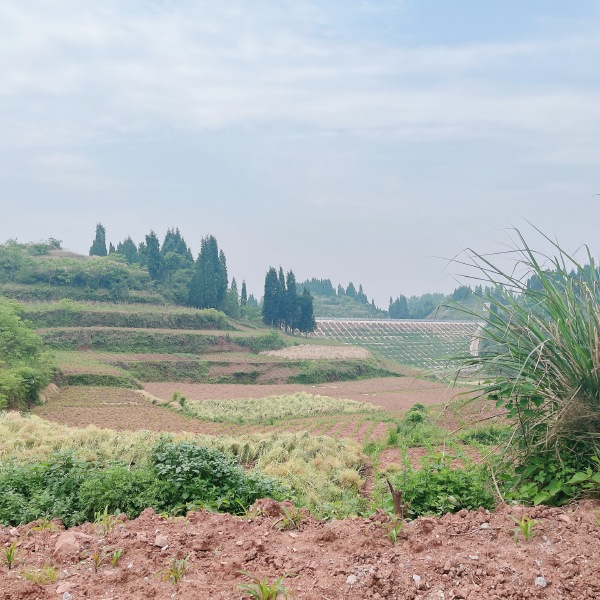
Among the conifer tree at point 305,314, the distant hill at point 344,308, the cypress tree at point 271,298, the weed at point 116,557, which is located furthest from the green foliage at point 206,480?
the distant hill at point 344,308

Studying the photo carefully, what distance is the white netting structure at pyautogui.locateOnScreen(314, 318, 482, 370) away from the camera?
208 ft

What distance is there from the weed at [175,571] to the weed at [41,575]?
25.6 inches

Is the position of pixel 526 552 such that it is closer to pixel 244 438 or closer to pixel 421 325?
pixel 244 438

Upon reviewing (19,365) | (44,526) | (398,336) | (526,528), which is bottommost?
(398,336)

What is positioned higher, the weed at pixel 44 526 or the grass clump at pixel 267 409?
the weed at pixel 44 526

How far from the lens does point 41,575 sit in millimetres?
3244

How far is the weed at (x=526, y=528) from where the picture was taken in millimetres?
3270

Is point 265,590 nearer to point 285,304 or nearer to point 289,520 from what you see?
point 289,520

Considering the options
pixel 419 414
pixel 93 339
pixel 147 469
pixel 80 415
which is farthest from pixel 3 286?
pixel 147 469

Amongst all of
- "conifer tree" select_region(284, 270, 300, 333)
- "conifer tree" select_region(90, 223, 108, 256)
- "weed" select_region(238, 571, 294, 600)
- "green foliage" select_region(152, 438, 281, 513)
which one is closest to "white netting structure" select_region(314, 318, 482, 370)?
"conifer tree" select_region(284, 270, 300, 333)

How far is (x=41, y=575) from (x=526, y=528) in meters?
2.79

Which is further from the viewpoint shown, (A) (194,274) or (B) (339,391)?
(A) (194,274)

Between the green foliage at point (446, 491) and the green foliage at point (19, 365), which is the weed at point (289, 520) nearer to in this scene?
the green foliage at point (446, 491)

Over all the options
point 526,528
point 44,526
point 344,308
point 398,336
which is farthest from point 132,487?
point 344,308
